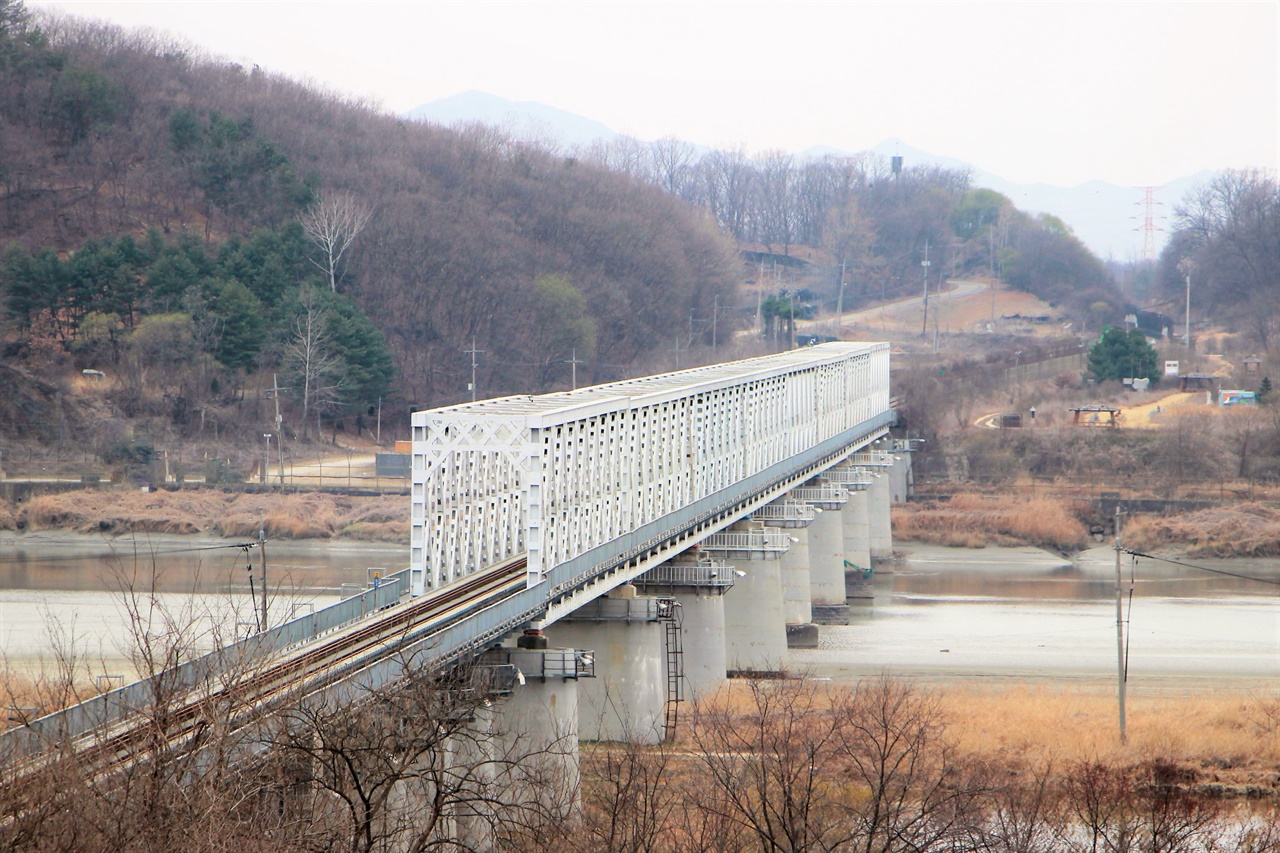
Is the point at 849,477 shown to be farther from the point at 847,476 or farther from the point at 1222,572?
the point at 1222,572

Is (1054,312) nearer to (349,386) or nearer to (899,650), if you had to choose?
(349,386)

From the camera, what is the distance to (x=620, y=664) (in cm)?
3372

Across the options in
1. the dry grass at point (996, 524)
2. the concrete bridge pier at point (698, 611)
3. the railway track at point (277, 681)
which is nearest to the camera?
the railway track at point (277, 681)

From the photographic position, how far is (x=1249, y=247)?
539 ft

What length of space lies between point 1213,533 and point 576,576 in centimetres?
5243

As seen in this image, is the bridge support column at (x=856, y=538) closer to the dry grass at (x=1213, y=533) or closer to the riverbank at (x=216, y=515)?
the dry grass at (x=1213, y=533)

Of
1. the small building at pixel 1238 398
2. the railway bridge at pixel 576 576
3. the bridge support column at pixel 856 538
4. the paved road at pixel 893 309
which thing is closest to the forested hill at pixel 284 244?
the paved road at pixel 893 309

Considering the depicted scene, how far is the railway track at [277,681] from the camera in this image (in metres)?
16.1

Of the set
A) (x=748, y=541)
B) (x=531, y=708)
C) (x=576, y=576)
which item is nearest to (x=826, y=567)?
(x=748, y=541)

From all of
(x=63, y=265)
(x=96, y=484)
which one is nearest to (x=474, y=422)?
(x=96, y=484)

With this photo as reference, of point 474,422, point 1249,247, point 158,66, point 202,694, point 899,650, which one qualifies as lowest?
point 899,650

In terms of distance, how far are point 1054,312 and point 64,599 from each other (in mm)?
135149

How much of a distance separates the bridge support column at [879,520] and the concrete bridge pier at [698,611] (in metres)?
31.4

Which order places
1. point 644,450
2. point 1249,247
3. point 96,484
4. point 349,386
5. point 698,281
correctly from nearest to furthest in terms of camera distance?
point 644,450
point 96,484
point 349,386
point 698,281
point 1249,247
